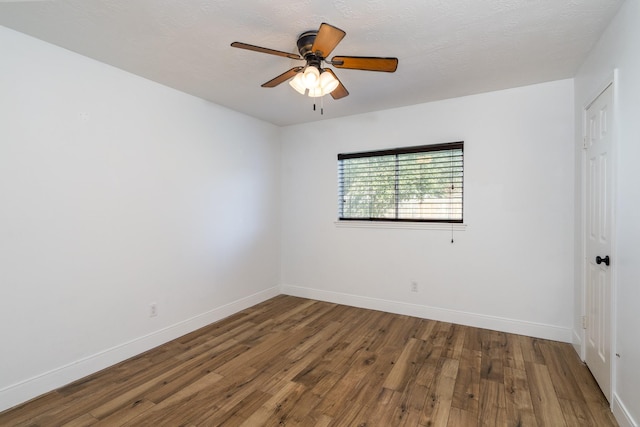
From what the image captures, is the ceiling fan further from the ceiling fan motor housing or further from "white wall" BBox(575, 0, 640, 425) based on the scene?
"white wall" BBox(575, 0, 640, 425)

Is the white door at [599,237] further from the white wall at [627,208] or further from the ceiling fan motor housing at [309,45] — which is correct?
the ceiling fan motor housing at [309,45]

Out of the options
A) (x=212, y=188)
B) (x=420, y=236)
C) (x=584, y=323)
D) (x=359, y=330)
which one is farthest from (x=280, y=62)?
(x=584, y=323)

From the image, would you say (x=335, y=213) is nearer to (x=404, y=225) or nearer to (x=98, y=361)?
(x=404, y=225)

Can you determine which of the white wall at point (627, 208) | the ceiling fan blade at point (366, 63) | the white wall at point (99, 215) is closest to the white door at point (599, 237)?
the white wall at point (627, 208)

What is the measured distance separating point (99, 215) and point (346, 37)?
2420 millimetres

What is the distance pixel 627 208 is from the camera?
175 centimetres

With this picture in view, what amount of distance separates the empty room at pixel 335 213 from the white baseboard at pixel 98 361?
1 cm

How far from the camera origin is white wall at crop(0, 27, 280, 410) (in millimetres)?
2080

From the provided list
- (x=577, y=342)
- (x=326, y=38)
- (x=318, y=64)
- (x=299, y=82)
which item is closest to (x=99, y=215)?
(x=299, y=82)

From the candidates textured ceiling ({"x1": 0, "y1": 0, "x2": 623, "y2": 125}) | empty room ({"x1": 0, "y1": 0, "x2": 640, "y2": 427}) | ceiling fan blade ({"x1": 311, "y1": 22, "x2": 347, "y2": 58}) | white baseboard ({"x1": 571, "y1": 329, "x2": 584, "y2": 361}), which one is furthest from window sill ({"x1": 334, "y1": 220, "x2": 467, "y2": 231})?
ceiling fan blade ({"x1": 311, "y1": 22, "x2": 347, "y2": 58})

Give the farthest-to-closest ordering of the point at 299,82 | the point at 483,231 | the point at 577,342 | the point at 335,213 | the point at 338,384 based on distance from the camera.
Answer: the point at 335,213, the point at 483,231, the point at 577,342, the point at 338,384, the point at 299,82

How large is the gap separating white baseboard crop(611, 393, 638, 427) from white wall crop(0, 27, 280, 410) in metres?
3.48

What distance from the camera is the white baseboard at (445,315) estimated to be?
2.97m

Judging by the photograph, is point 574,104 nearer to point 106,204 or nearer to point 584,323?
point 584,323
